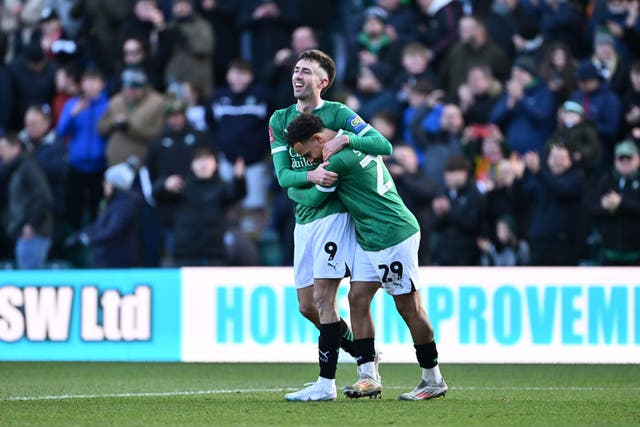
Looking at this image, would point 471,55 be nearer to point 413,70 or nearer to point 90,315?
point 413,70

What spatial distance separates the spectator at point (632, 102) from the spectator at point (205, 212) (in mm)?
4563

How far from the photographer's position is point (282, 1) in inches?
733

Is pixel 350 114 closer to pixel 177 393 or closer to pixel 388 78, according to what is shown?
pixel 177 393

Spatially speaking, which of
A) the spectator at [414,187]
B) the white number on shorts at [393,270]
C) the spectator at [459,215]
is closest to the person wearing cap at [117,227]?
the spectator at [414,187]

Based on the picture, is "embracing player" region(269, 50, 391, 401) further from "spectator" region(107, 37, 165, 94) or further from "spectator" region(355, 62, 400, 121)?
"spectator" region(107, 37, 165, 94)

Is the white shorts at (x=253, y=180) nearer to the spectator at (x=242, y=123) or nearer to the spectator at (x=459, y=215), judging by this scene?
the spectator at (x=242, y=123)

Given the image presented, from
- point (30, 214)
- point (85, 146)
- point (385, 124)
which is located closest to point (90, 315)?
point (30, 214)

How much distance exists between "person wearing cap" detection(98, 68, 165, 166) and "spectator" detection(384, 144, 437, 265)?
12.1 feet

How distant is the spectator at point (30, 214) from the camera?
683 inches

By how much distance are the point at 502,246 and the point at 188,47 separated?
5.47 metres

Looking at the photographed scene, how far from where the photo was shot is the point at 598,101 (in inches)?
623

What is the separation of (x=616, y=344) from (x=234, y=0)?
7.91 meters

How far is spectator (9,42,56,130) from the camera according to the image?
19312 millimetres

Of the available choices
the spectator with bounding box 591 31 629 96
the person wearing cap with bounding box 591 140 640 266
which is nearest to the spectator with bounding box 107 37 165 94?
the spectator with bounding box 591 31 629 96
